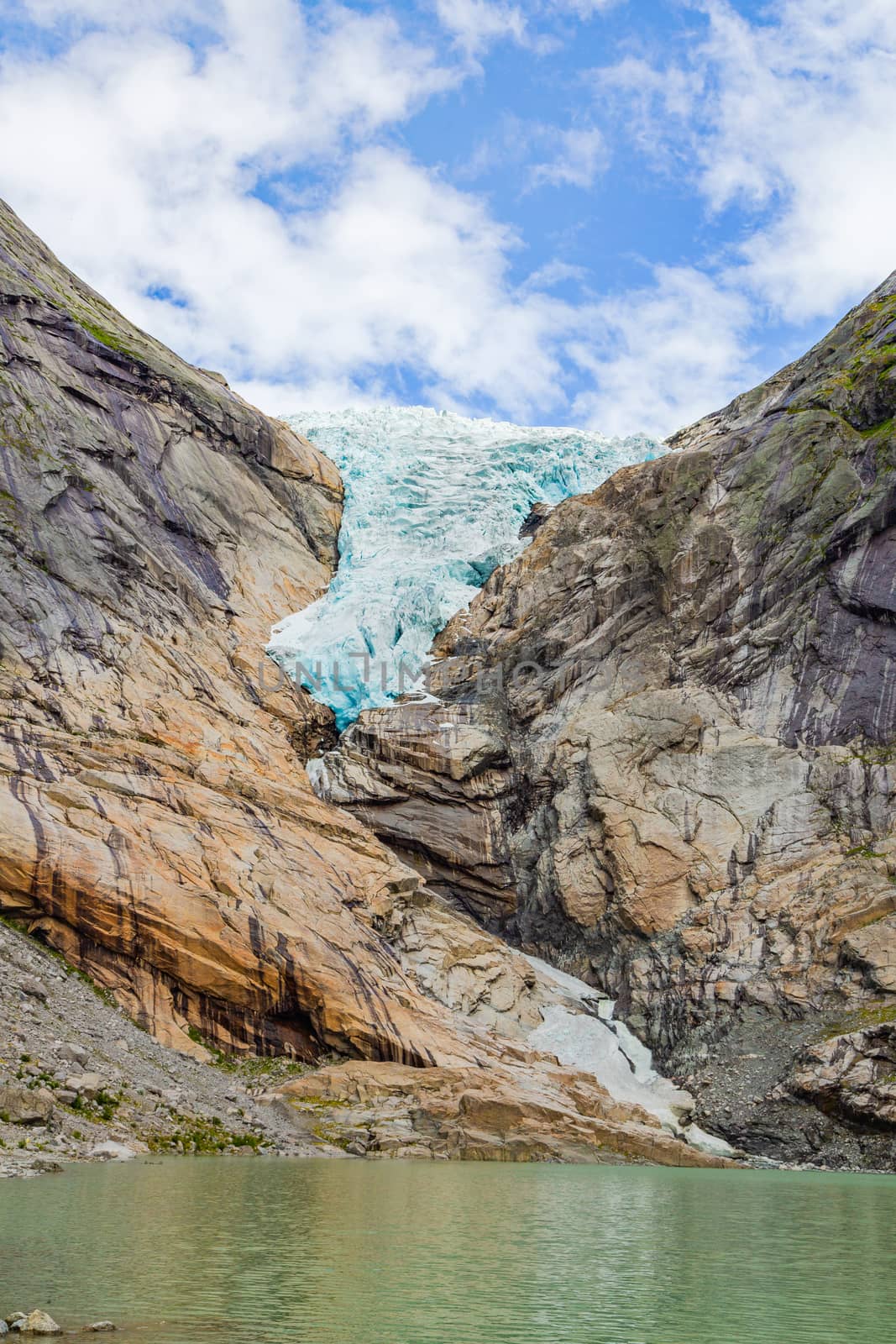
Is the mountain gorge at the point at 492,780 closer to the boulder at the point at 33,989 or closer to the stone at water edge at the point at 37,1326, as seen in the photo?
the boulder at the point at 33,989

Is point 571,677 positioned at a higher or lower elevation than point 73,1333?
higher

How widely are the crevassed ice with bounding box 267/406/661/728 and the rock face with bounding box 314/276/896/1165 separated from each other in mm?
3415

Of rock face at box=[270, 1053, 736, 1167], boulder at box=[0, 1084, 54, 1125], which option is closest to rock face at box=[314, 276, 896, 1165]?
rock face at box=[270, 1053, 736, 1167]

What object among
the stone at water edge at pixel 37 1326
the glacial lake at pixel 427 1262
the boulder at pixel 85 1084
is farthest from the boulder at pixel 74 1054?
the stone at water edge at pixel 37 1326

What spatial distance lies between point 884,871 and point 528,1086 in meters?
17.0

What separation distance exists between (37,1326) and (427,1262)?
261 inches

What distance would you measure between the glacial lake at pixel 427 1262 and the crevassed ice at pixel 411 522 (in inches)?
1522

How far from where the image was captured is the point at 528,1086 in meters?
39.6

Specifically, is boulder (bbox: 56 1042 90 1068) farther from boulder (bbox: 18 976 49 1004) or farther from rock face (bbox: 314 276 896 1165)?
rock face (bbox: 314 276 896 1165)

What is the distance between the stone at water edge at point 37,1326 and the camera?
11883 millimetres

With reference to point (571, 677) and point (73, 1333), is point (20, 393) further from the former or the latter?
point (73, 1333)

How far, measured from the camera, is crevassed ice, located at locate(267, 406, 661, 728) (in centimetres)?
6444

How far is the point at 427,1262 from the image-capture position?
55.6 ft

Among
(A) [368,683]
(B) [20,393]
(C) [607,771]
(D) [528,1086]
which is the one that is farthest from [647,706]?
(B) [20,393]
